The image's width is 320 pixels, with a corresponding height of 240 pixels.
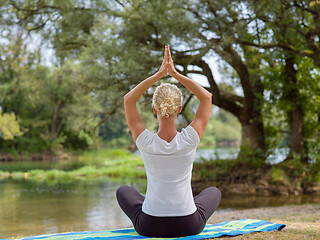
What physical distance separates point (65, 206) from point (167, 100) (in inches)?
273

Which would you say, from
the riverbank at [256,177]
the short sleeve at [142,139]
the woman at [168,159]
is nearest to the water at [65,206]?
the riverbank at [256,177]

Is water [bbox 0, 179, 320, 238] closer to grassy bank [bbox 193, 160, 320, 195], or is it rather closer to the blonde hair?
grassy bank [bbox 193, 160, 320, 195]

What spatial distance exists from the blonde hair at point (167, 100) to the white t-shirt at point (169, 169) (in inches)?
7.0

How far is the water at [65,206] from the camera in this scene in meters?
6.58

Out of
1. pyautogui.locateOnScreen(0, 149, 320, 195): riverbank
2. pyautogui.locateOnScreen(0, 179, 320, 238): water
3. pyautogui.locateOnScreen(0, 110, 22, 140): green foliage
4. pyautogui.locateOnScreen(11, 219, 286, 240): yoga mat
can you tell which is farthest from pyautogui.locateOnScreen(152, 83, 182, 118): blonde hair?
pyautogui.locateOnScreen(0, 110, 22, 140): green foliage

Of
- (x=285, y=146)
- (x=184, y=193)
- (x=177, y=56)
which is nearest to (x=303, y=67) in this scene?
(x=285, y=146)

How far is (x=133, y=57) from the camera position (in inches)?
359

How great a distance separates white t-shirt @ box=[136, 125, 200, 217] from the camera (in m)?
2.88

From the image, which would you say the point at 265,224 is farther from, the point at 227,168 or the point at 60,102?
the point at 60,102

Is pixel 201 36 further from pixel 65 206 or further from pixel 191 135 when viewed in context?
pixel 191 135

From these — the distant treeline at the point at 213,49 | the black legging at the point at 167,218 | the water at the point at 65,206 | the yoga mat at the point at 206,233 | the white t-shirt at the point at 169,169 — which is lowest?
the water at the point at 65,206

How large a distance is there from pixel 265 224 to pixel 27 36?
10.0m

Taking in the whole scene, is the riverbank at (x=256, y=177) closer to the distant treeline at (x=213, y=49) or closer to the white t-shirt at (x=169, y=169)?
the distant treeline at (x=213, y=49)

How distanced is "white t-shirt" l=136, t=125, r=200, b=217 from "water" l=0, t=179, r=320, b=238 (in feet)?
11.3
